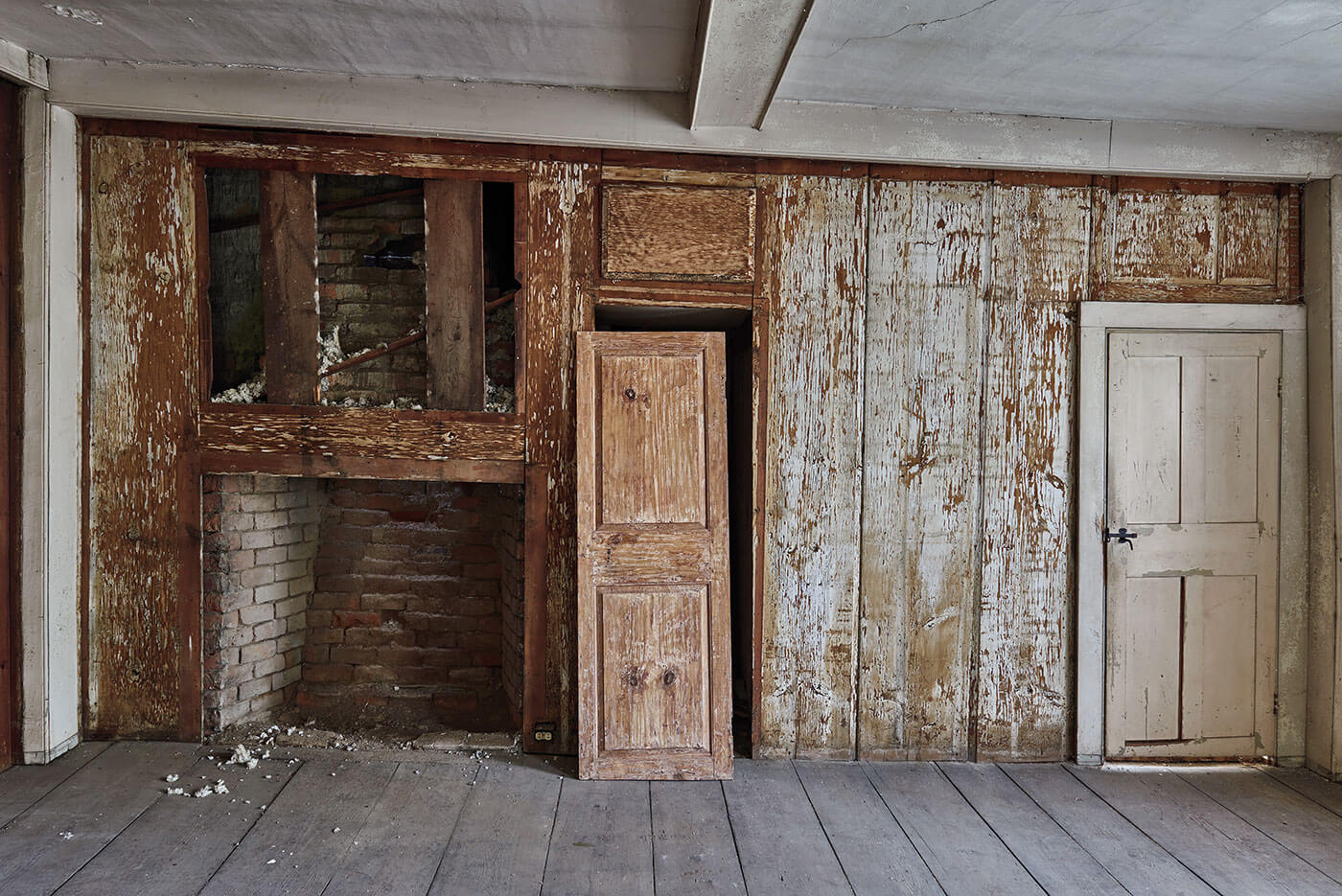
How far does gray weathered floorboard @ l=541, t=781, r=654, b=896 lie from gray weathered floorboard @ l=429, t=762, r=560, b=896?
0.14 feet

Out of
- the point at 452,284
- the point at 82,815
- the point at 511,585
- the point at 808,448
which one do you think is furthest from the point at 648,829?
the point at 452,284

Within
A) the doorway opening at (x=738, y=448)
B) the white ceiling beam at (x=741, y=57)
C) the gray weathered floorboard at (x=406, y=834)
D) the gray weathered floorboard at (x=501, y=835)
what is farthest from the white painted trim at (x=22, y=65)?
the gray weathered floorboard at (x=501, y=835)

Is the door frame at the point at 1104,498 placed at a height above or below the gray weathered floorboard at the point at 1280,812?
above

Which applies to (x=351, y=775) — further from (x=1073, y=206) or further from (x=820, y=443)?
(x=1073, y=206)

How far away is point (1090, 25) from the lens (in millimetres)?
2189

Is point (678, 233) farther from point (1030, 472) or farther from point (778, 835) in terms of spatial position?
point (778, 835)

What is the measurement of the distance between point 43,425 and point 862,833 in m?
3.09

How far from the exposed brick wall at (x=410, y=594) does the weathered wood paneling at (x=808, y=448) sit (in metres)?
1.27

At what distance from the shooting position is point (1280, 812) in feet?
8.58

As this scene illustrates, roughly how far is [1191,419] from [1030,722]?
1344 millimetres

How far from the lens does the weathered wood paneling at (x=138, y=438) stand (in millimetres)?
2807

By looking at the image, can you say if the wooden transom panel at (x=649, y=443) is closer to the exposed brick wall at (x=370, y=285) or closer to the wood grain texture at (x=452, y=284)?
the wood grain texture at (x=452, y=284)

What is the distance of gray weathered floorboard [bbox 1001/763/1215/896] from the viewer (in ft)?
7.11

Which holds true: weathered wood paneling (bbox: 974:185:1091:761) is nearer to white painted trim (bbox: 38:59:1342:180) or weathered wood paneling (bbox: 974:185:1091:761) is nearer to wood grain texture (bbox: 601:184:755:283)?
white painted trim (bbox: 38:59:1342:180)
